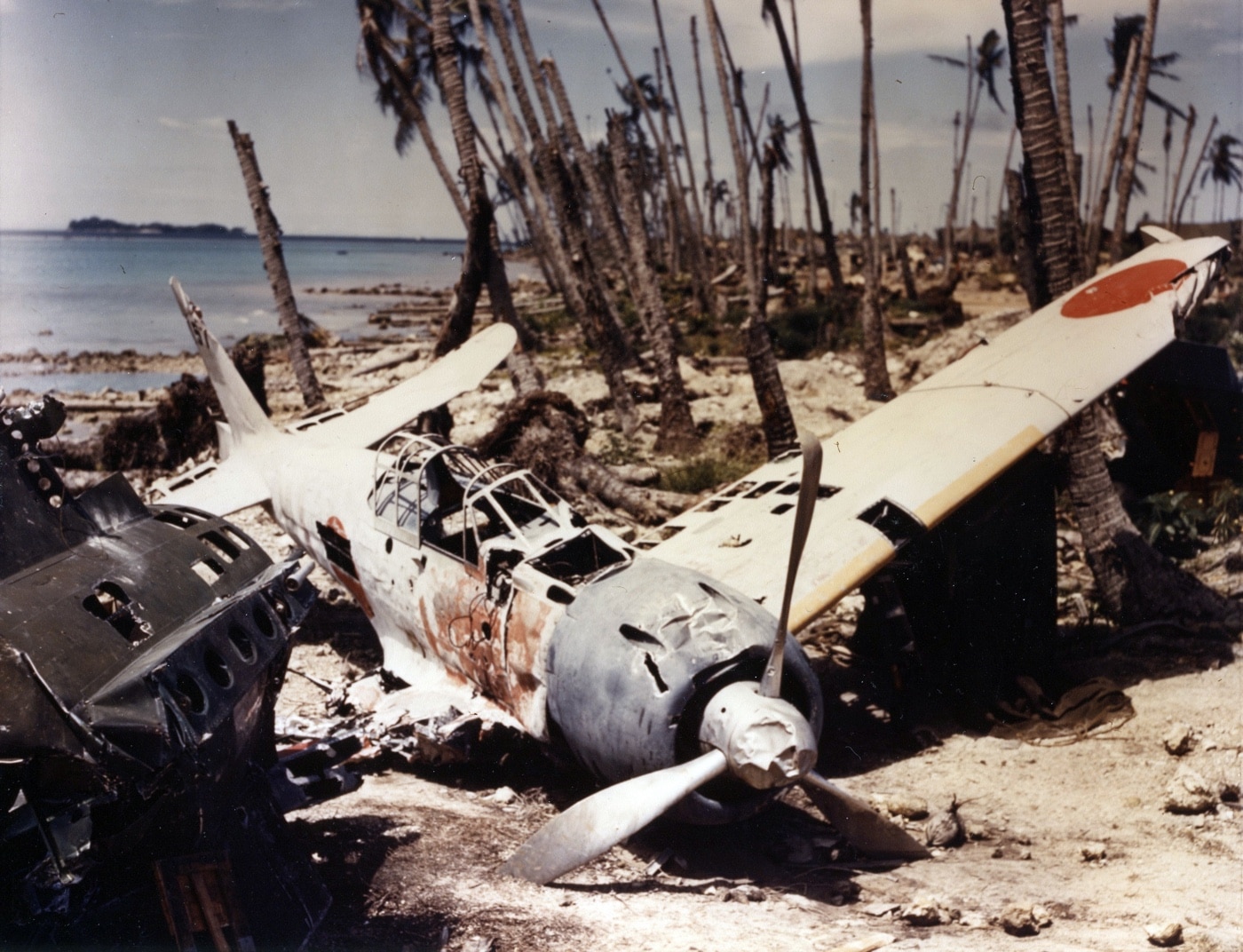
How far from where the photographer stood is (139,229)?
104062 mm

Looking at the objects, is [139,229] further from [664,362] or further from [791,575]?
[791,575]

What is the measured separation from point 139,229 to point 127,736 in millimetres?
117268

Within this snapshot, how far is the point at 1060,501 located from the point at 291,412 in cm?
1566

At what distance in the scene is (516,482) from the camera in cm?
714

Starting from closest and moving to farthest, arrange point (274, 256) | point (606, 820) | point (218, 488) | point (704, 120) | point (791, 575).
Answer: point (606, 820) → point (791, 575) → point (218, 488) → point (274, 256) → point (704, 120)


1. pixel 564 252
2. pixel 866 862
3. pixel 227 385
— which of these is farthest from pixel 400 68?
pixel 866 862

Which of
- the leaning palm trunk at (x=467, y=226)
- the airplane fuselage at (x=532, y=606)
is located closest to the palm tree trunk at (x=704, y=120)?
the leaning palm trunk at (x=467, y=226)

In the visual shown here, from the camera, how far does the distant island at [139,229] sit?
75750 millimetres

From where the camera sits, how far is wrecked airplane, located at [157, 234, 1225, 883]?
5.15 metres

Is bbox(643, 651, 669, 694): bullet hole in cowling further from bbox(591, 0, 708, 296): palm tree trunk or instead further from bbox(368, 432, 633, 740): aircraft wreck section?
bbox(591, 0, 708, 296): palm tree trunk

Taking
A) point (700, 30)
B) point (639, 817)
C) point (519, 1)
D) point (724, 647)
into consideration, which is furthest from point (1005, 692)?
point (700, 30)

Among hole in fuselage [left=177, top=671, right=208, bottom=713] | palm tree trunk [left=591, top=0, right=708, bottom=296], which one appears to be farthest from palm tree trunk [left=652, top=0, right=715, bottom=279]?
hole in fuselage [left=177, top=671, right=208, bottom=713]

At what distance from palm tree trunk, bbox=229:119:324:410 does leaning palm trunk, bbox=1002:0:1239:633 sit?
35.1 ft

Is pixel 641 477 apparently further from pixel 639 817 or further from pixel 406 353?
pixel 406 353
